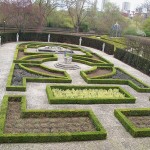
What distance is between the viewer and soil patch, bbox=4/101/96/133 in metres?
12.5

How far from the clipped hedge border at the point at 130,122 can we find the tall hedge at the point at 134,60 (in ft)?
36.0

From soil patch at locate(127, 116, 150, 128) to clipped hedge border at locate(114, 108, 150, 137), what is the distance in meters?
0.25

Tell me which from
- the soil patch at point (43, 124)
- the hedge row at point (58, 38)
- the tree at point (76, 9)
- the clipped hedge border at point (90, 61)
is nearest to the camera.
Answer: the soil patch at point (43, 124)

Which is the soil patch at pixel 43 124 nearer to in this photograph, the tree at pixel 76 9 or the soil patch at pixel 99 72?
the soil patch at pixel 99 72

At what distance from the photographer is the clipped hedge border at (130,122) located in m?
12.7

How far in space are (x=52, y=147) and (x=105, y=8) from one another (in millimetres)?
70042

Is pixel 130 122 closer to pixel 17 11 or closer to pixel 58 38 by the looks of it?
pixel 58 38

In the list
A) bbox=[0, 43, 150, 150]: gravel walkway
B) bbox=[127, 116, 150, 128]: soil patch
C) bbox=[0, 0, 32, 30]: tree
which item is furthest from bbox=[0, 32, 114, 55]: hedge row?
bbox=[127, 116, 150, 128]: soil patch

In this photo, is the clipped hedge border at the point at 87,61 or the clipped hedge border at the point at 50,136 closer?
the clipped hedge border at the point at 50,136

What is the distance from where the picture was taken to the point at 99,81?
68.4 feet

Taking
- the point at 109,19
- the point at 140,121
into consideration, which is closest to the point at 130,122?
the point at 140,121

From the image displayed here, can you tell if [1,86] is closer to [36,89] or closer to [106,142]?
[36,89]

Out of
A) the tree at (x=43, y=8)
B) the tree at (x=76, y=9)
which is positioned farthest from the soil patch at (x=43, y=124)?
the tree at (x=76, y=9)

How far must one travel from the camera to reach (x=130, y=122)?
13.7 m
